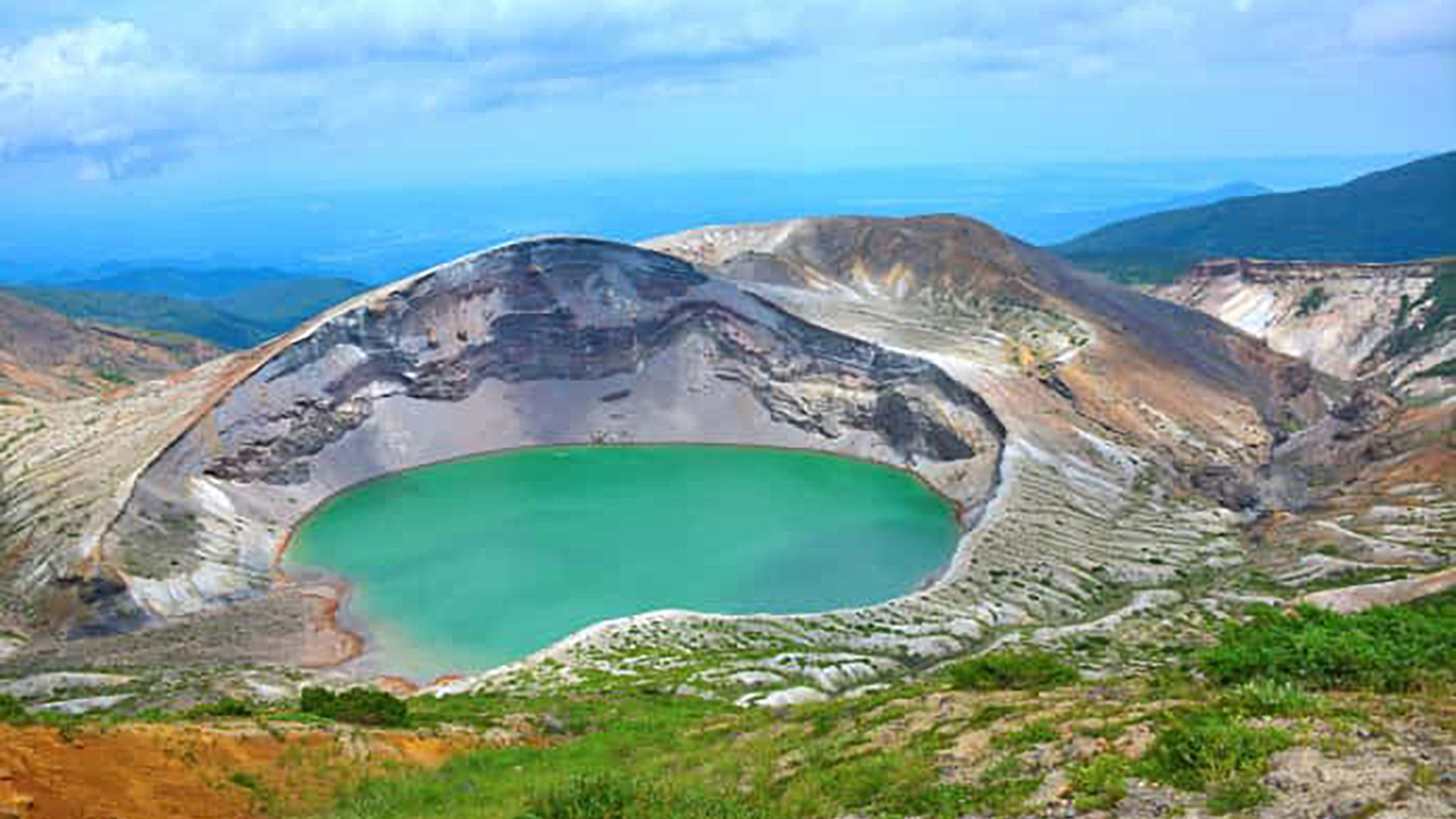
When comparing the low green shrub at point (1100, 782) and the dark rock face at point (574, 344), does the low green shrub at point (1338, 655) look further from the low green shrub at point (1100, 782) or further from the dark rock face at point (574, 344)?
the dark rock face at point (574, 344)

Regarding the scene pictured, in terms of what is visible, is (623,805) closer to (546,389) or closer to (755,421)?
(755,421)

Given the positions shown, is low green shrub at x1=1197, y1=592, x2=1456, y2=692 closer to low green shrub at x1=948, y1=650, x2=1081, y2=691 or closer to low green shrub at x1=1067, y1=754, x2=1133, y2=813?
low green shrub at x1=948, y1=650, x2=1081, y2=691

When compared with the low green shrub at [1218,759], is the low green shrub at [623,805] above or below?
below

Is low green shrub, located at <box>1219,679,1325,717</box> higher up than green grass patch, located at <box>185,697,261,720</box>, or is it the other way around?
low green shrub, located at <box>1219,679,1325,717</box>

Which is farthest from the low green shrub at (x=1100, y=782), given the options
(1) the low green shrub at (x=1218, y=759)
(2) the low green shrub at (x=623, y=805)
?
(2) the low green shrub at (x=623, y=805)

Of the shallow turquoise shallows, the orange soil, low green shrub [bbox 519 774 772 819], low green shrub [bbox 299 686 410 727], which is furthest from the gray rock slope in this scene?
low green shrub [bbox 519 774 772 819]

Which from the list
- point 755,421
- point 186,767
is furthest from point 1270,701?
point 755,421
